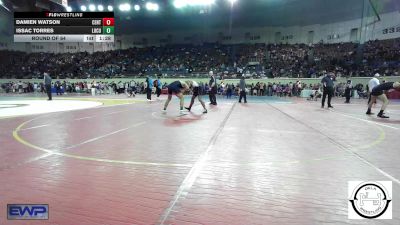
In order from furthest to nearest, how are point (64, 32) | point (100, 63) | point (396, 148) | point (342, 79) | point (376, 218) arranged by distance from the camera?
point (100, 63) < point (342, 79) < point (64, 32) < point (396, 148) < point (376, 218)

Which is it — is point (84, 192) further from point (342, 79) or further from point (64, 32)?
point (342, 79)

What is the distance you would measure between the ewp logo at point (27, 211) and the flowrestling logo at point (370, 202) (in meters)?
2.93

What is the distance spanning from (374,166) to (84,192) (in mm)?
4106

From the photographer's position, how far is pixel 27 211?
3.00m

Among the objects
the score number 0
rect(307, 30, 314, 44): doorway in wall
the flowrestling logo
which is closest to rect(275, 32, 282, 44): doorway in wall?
rect(307, 30, 314, 44): doorway in wall

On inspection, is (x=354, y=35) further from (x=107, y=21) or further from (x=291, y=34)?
(x=107, y=21)

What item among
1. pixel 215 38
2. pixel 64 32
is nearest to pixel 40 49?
pixel 215 38

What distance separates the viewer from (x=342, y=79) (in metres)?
28.5

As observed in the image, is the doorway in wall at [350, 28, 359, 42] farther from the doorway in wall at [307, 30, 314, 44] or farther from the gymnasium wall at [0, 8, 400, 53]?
the doorway in wall at [307, 30, 314, 44]
